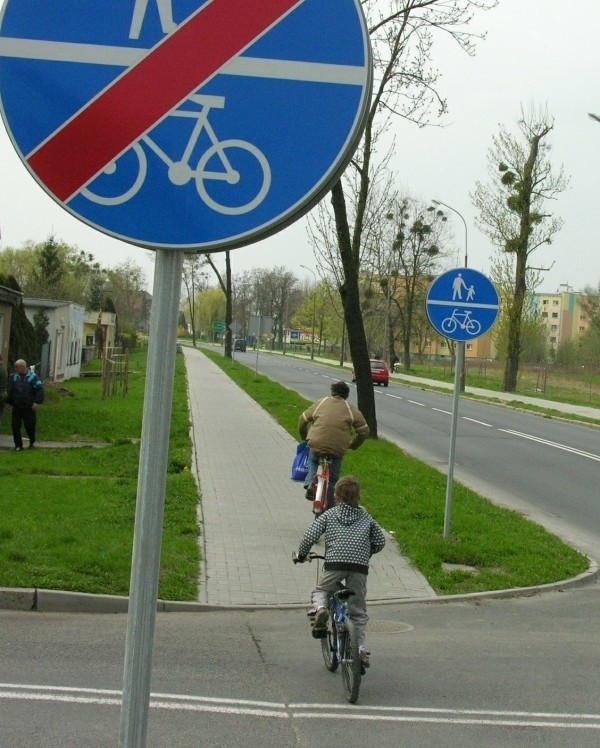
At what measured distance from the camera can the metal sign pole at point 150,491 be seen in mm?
1952

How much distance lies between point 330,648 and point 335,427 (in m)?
4.66

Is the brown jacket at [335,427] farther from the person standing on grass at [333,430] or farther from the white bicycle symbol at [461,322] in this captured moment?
the white bicycle symbol at [461,322]

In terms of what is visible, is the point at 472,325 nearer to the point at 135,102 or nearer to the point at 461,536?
the point at 461,536

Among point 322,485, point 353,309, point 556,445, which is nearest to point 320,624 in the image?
point 322,485

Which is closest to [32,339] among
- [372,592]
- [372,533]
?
[372,592]

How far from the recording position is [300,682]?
6699 millimetres

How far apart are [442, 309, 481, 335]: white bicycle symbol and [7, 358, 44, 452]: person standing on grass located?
9.39 m

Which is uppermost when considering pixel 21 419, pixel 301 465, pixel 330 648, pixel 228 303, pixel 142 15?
pixel 228 303

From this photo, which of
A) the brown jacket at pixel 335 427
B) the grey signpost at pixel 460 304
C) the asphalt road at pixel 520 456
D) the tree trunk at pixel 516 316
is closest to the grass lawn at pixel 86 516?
the brown jacket at pixel 335 427

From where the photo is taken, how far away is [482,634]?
820 cm

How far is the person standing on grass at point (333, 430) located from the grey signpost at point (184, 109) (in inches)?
371

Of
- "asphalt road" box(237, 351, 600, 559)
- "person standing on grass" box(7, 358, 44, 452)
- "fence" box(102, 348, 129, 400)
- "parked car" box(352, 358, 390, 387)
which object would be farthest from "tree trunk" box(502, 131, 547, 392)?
"person standing on grass" box(7, 358, 44, 452)

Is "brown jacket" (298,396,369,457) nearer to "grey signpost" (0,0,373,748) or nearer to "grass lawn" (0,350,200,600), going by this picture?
"grass lawn" (0,350,200,600)

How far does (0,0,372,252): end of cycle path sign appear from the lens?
1.88 metres
